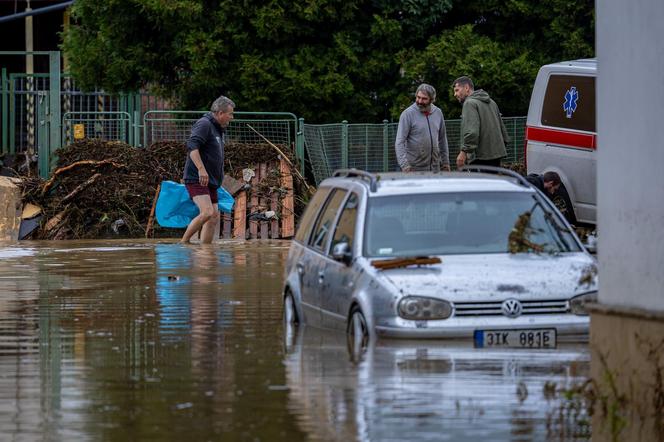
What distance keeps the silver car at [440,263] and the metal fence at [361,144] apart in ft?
44.9

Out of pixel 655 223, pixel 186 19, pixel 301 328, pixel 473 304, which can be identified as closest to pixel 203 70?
pixel 186 19

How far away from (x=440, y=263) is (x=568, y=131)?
9.35m

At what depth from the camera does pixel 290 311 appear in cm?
1263

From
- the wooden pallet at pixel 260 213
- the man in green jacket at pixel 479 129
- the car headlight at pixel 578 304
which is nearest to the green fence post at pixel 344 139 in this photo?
the wooden pallet at pixel 260 213

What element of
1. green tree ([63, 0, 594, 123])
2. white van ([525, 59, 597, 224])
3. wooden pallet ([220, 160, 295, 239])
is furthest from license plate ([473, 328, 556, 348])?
green tree ([63, 0, 594, 123])

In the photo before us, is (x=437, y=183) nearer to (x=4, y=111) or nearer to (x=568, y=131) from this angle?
(x=568, y=131)

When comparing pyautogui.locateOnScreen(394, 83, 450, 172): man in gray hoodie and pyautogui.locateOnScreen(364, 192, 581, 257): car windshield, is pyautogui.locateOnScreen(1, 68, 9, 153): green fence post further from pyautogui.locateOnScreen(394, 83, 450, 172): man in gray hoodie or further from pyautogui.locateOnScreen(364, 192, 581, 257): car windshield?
pyautogui.locateOnScreen(364, 192, 581, 257): car windshield

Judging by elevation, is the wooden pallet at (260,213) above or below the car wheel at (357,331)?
above

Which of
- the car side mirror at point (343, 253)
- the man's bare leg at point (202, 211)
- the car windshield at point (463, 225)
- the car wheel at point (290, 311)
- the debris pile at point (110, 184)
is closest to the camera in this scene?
the car side mirror at point (343, 253)

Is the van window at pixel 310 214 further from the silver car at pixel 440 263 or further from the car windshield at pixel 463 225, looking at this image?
the car windshield at pixel 463 225

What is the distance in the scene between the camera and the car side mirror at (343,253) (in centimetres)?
1128

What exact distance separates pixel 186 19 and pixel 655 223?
1979cm

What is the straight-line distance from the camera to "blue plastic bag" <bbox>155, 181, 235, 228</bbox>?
78.8ft

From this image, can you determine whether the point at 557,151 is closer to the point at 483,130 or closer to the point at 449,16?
the point at 483,130
